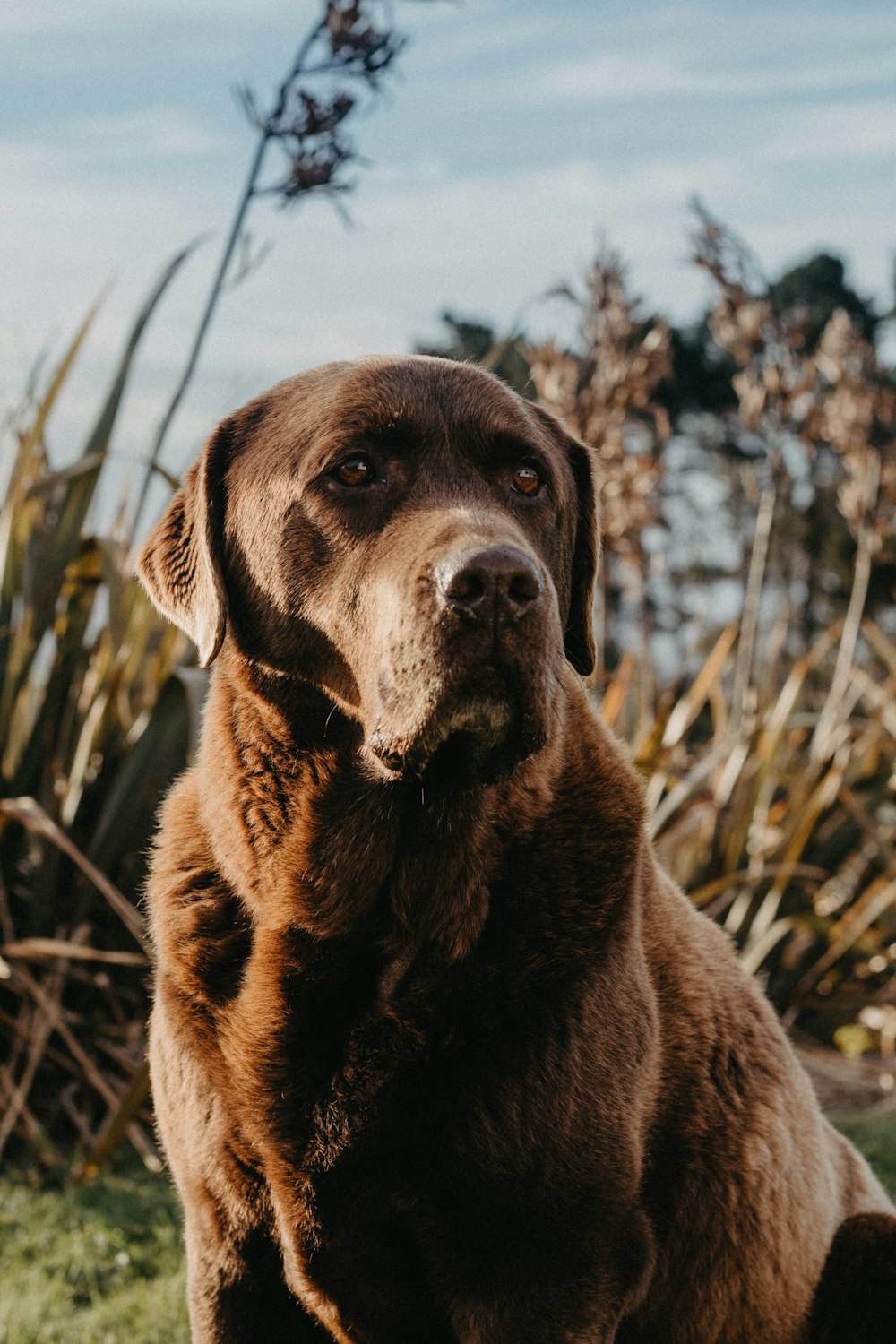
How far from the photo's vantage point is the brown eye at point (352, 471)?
7.59 ft

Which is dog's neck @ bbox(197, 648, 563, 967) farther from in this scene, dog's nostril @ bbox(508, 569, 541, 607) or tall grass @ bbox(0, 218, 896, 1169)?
tall grass @ bbox(0, 218, 896, 1169)

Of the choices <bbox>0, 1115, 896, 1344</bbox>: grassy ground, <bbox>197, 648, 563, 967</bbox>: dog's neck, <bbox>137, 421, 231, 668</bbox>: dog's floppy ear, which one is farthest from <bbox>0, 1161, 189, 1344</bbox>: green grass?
<bbox>137, 421, 231, 668</bbox>: dog's floppy ear

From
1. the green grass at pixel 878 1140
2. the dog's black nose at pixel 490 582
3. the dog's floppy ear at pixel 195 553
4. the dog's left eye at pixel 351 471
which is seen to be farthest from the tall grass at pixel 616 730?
the dog's black nose at pixel 490 582

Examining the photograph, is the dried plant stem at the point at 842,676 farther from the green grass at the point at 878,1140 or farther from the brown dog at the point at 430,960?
the brown dog at the point at 430,960

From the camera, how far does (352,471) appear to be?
2316 millimetres

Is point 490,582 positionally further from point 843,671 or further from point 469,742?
point 843,671

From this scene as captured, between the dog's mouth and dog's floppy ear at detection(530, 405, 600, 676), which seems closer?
the dog's mouth

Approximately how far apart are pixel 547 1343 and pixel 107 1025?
10.1 feet

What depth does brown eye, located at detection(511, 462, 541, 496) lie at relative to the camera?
2443mm

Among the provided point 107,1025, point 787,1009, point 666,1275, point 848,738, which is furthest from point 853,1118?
point 666,1275

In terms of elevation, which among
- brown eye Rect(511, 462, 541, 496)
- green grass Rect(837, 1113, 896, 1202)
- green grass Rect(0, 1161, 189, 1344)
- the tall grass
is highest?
brown eye Rect(511, 462, 541, 496)

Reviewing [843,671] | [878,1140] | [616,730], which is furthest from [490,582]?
[843,671]

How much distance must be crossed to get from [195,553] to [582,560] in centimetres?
78

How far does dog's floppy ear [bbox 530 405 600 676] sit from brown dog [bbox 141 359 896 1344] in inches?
2.7
